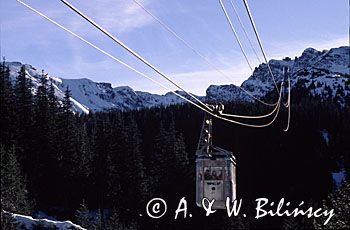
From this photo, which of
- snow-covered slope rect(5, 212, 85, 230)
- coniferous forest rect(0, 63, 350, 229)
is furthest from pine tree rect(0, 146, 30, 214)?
snow-covered slope rect(5, 212, 85, 230)

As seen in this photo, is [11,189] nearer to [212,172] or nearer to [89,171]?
[89,171]

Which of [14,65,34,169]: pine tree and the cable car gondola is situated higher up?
[14,65,34,169]: pine tree

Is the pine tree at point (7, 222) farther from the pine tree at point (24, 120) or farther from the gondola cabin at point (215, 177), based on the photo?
the gondola cabin at point (215, 177)

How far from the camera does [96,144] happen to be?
7906 cm

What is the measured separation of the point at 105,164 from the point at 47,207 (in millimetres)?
8437

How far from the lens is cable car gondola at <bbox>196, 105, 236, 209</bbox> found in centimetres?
1903

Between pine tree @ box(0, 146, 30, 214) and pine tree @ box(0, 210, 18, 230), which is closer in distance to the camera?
pine tree @ box(0, 210, 18, 230)

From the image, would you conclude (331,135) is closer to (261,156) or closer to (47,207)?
(261,156)

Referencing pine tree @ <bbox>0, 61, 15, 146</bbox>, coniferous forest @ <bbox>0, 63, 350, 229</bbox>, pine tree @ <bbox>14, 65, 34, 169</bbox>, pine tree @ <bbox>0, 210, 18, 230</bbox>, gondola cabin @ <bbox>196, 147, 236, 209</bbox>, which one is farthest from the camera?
pine tree @ <bbox>14, 65, 34, 169</bbox>

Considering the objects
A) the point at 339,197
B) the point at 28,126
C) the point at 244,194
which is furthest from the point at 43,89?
the point at 339,197

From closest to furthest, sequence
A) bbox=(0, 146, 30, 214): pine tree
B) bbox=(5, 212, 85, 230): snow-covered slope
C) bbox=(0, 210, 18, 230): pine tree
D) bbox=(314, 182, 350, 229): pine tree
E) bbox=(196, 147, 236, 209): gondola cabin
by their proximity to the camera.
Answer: bbox=(196, 147, 236, 209): gondola cabin, bbox=(314, 182, 350, 229): pine tree, bbox=(0, 210, 18, 230): pine tree, bbox=(5, 212, 85, 230): snow-covered slope, bbox=(0, 146, 30, 214): pine tree

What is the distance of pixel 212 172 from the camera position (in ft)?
62.3

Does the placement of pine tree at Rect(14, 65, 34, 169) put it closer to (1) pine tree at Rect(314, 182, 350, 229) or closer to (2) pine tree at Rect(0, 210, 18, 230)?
(2) pine tree at Rect(0, 210, 18, 230)

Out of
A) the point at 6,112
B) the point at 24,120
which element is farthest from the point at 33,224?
the point at 24,120
